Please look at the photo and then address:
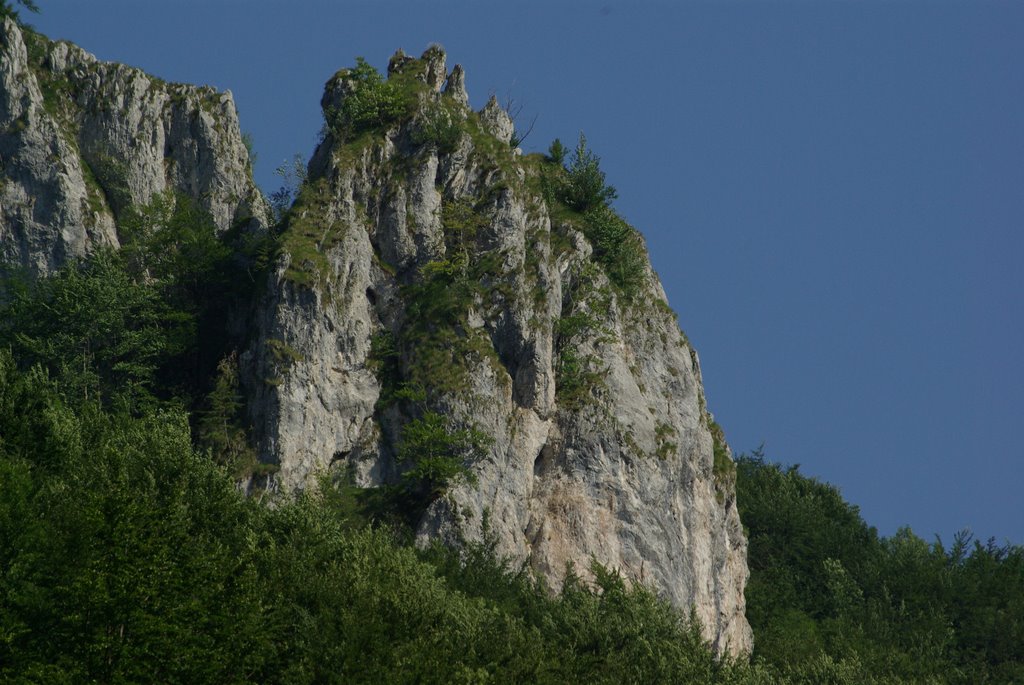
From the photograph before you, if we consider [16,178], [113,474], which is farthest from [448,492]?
[16,178]

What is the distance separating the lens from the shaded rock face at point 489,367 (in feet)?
246

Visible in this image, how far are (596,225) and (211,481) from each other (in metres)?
29.4

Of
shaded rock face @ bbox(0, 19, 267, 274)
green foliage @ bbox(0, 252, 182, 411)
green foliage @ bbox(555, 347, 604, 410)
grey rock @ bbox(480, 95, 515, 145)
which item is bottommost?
green foliage @ bbox(0, 252, 182, 411)

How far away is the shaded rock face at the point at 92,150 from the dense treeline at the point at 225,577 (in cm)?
Result: 208

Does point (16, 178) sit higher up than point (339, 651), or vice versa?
point (16, 178)

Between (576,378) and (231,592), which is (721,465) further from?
(231,592)

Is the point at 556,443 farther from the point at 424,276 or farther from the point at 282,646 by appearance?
the point at 282,646

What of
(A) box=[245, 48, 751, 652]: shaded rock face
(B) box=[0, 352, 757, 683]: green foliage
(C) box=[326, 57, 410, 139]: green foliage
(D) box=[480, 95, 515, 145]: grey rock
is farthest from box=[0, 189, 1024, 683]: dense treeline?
(D) box=[480, 95, 515, 145]: grey rock

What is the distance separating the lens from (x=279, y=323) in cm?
7600

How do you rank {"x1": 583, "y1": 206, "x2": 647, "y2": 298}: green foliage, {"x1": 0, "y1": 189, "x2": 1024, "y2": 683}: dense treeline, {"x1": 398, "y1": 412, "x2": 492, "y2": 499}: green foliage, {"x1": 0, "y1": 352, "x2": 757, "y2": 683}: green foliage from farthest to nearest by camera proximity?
1. {"x1": 583, "y1": 206, "x2": 647, "y2": 298}: green foliage
2. {"x1": 398, "y1": 412, "x2": 492, "y2": 499}: green foliage
3. {"x1": 0, "y1": 189, "x2": 1024, "y2": 683}: dense treeline
4. {"x1": 0, "y1": 352, "x2": 757, "y2": 683}: green foliage

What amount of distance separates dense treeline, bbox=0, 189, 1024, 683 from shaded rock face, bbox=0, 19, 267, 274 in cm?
208

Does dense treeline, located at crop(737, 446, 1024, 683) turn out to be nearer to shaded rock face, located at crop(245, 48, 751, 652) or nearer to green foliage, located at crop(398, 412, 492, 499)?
shaded rock face, located at crop(245, 48, 751, 652)

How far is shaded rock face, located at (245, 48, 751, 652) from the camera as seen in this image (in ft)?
246

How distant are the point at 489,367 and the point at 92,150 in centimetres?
2405
